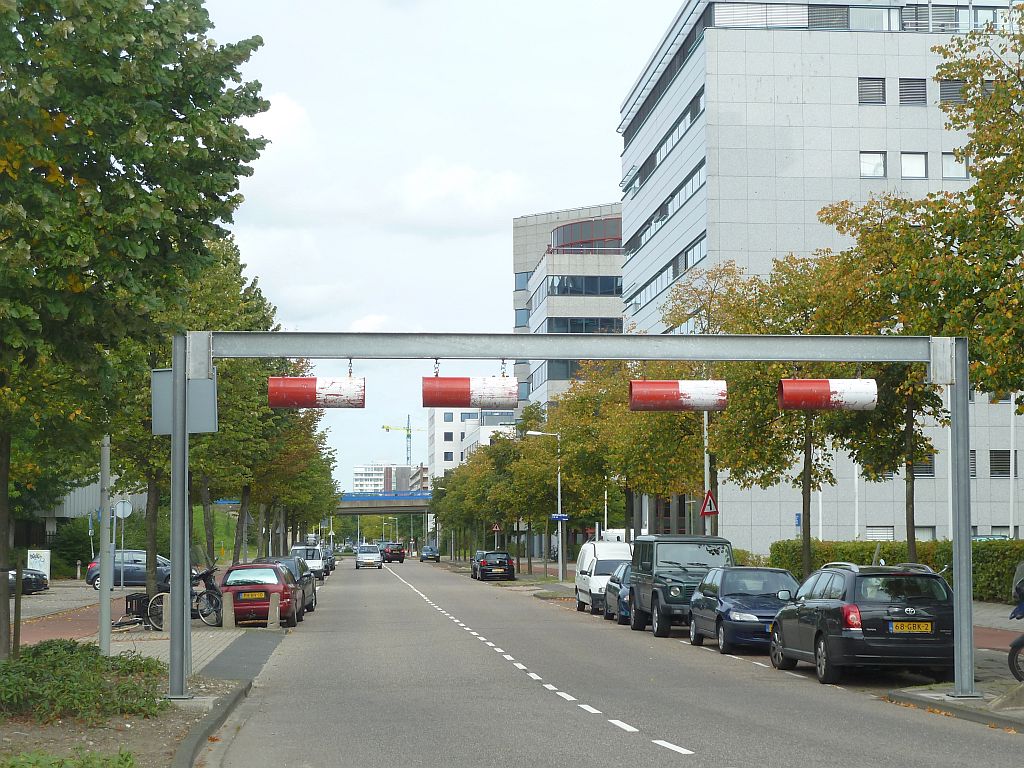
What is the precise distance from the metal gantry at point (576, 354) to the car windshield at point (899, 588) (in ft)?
3.33

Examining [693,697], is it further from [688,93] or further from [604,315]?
[604,315]

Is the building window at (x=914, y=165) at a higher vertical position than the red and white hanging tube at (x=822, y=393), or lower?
higher

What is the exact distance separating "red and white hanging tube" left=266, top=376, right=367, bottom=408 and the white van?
1954 cm

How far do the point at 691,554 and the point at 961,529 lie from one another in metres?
12.7

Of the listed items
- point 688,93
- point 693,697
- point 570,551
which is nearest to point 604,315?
point 570,551

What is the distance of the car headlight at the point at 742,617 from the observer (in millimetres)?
22875

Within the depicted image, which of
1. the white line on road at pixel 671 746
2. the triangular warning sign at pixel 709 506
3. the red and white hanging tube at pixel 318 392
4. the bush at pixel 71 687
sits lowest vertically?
the white line on road at pixel 671 746

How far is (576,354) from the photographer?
674 inches

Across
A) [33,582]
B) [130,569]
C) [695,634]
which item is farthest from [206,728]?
[130,569]

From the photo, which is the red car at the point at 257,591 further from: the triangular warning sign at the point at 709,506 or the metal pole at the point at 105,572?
the metal pole at the point at 105,572

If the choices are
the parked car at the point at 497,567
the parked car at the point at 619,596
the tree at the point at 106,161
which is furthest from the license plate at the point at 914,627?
the parked car at the point at 497,567

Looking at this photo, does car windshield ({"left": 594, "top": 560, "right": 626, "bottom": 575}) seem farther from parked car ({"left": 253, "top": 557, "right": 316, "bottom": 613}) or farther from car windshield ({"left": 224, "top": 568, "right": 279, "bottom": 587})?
car windshield ({"left": 224, "top": 568, "right": 279, "bottom": 587})

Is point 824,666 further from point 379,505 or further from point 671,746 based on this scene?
point 379,505

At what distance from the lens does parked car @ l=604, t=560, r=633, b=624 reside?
32156 mm
